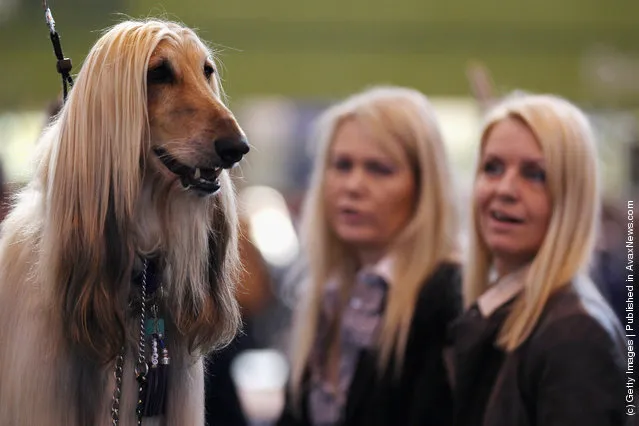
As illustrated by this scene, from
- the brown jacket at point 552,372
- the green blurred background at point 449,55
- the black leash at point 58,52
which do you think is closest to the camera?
the black leash at point 58,52

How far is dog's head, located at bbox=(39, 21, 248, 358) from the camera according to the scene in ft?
A: 4.81

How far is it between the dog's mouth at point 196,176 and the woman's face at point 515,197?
85cm

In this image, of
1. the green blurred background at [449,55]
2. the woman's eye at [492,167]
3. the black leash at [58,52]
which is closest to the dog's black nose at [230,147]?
the black leash at [58,52]

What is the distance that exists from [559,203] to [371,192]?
0.64 m

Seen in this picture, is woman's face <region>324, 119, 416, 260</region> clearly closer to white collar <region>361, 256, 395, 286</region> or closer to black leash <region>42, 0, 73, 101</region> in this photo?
white collar <region>361, 256, 395, 286</region>

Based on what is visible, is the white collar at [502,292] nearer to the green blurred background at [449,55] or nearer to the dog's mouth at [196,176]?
the dog's mouth at [196,176]

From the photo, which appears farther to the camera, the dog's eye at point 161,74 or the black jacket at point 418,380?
the black jacket at point 418,380

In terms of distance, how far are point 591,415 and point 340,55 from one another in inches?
236

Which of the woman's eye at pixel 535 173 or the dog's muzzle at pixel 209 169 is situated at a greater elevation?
the dog's muzzle at pixel 209 169

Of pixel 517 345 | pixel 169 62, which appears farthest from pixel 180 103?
pixel 517 345

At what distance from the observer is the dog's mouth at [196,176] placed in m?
1.49

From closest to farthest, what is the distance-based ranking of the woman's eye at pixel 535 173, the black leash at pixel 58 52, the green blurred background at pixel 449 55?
the black leash at pixel 58 52 < the woman's eye at pixel 535 173 < the green blurred background at pixel 449 55

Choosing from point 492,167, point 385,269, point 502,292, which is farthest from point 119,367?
point 385,269

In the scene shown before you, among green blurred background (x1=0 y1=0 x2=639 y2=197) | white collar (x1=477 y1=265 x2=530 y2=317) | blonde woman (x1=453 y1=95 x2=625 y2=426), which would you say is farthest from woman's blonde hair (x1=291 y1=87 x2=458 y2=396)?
green blurred background (x1=0 y1=0 x2=639 y2=197)
